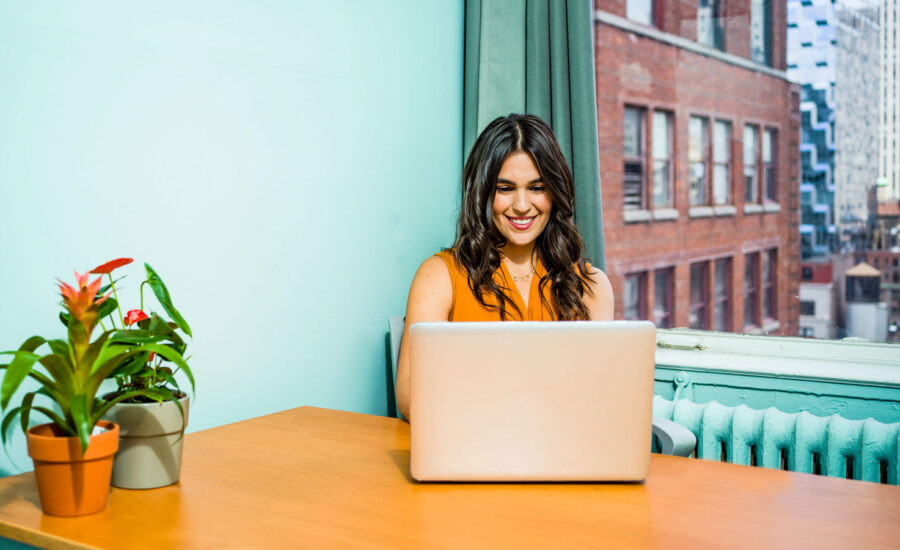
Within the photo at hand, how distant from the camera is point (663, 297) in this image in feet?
8.37

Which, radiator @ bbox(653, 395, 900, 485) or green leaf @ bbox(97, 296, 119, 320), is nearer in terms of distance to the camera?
green leaf @ bbox(97, 296, 119, 320)

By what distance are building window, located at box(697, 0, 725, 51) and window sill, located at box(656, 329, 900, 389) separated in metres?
0.91

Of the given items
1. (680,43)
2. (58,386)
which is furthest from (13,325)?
(680,43)

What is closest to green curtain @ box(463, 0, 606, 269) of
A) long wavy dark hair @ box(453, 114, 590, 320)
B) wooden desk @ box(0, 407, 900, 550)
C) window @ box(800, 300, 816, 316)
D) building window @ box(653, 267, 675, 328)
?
long wavy dark hair @ box(453, 114, 590, 320)

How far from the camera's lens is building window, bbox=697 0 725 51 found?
241 centimetres

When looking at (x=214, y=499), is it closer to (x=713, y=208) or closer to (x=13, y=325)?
(x=13, y=325)

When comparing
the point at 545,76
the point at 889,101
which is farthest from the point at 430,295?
the point at 889,101

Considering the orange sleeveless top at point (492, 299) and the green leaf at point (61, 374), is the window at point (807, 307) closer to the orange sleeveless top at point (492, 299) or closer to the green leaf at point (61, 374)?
the orange sleeveless top at point (492, 299)

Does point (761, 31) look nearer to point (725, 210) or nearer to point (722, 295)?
point (725, 210)

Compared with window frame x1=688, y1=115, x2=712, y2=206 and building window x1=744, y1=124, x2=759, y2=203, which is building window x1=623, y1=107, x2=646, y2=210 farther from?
building window x1=744, y1=124, x2=759, y2=203

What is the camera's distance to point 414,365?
1.14m

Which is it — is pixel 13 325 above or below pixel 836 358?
above

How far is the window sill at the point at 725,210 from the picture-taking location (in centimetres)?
245

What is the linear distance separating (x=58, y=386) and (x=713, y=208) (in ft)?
6.67
